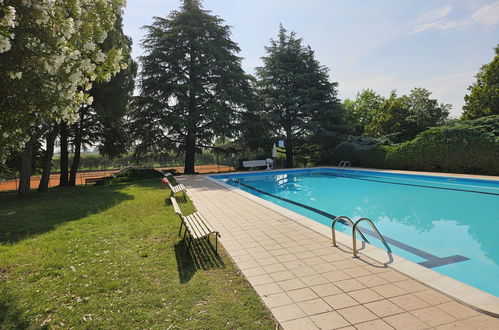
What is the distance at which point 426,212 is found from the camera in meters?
8.59

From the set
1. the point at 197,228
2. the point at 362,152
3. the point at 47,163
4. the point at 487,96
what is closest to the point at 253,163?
the point at 362,152

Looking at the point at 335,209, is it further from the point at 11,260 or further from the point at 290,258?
the point at 11,260

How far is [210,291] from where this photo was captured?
3.43 metres

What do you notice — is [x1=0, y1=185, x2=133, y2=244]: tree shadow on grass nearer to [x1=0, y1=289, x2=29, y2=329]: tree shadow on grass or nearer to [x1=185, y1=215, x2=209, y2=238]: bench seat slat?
[x1=0, y1=289, x2=29, y2=329]: tree shadow on grass

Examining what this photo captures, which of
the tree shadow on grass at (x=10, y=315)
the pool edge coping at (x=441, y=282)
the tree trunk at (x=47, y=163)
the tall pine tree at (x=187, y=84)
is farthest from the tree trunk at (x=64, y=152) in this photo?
the pool edge coping at (x=441, y=282)

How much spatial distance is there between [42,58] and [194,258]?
3547 mm

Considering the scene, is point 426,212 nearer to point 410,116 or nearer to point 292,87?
point 292,87

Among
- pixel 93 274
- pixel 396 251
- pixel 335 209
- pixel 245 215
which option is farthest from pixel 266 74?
pixel 93 274

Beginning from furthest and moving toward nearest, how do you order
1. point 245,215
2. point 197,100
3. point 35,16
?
point 197,100
point 245,215
point 35,16

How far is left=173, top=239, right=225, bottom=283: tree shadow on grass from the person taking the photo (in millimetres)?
4023

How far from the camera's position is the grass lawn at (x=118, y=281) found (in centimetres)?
288

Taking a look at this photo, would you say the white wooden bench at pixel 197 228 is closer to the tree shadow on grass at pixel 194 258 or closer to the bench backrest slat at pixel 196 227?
the bench backrest slat at pixel 196 227

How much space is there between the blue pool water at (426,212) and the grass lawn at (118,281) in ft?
12.1

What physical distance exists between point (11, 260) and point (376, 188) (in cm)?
1352
